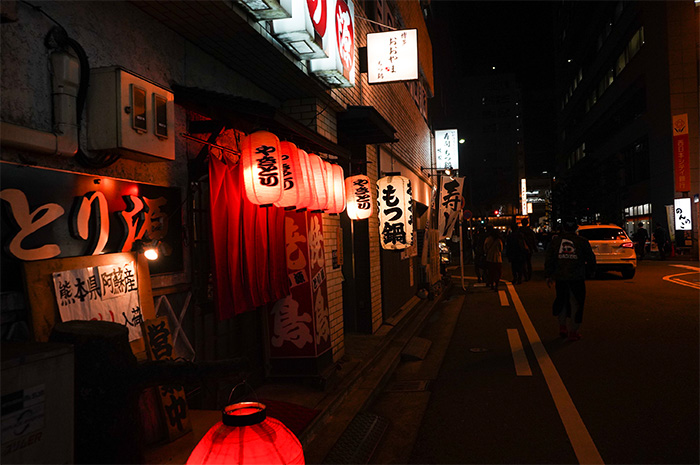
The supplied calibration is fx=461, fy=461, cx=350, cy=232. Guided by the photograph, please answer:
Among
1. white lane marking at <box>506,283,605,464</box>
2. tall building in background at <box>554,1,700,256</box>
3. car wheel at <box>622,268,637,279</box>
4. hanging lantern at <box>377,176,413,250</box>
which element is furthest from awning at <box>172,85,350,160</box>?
tall building in background at <box>554,1,700,256</box>

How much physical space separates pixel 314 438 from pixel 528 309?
10265mm

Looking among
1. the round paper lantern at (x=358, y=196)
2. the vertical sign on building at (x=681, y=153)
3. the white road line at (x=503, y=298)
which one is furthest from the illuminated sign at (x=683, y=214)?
the round paper lantern at (x=358, y=196)

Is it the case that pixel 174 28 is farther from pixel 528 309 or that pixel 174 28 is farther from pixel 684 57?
pixel 684 57

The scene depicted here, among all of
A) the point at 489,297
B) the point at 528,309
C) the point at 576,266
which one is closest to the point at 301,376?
the point at 576,266

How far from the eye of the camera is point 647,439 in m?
4.98

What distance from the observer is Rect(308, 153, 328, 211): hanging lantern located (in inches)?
261

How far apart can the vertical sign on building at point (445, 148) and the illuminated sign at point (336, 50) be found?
58.5 feet

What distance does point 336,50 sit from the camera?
737cm

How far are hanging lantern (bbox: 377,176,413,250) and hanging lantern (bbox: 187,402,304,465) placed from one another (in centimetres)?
938

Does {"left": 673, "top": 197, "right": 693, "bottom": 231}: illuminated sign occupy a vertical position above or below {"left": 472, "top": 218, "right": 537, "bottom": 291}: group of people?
above

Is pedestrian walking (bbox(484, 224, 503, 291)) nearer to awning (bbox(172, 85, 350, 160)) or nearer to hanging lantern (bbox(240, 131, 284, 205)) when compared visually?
Result: awning (bbox(172, 85, 350, 160))

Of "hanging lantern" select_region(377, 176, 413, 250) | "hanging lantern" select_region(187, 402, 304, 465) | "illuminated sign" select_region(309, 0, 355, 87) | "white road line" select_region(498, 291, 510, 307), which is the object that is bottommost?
"white road line" select_region(498, 291, 510, 307)

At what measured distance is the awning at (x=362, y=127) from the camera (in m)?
9.03

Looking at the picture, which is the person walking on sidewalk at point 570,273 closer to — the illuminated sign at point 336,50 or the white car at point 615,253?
the illuminated sign at point 336,50
